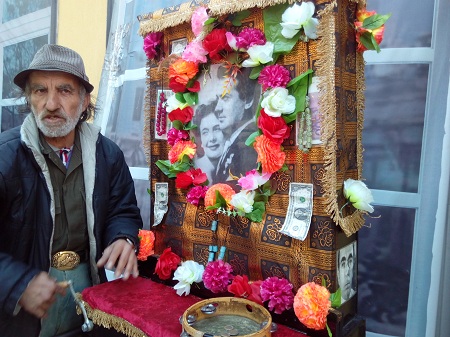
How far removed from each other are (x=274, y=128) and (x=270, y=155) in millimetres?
91

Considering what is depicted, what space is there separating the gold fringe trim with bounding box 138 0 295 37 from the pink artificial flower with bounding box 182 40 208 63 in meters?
0.12

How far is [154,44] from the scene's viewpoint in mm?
1705

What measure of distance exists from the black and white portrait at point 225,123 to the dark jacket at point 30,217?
487 millimetres

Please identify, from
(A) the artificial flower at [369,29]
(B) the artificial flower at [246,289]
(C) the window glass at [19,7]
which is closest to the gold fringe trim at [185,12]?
(A) the artificial flower at [369,29]

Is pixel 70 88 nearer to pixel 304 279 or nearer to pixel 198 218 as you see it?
pixel 198 218

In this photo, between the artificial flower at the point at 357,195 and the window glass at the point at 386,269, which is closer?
the artificial flower at the point at 357,195

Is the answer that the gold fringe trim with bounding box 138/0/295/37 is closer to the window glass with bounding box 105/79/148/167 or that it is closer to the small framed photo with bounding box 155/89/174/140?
the small framed photo with bounding box 155/89/174/140

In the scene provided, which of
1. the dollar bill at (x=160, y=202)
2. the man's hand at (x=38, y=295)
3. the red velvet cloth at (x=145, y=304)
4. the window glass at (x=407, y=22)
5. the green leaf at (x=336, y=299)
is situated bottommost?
the red velvet cloth at (x=145, y=304)

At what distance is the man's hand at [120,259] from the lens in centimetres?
158

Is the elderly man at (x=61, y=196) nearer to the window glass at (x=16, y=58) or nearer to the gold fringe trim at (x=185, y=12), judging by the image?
the gold fringe trim at (x=185, y=12)

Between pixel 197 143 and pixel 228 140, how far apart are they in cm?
17

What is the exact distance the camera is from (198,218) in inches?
63.3

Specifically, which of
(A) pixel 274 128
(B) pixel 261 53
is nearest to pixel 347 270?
(A) pixel 274 128

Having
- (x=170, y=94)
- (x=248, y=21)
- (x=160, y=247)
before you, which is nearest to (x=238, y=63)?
(x=248, y=21)
